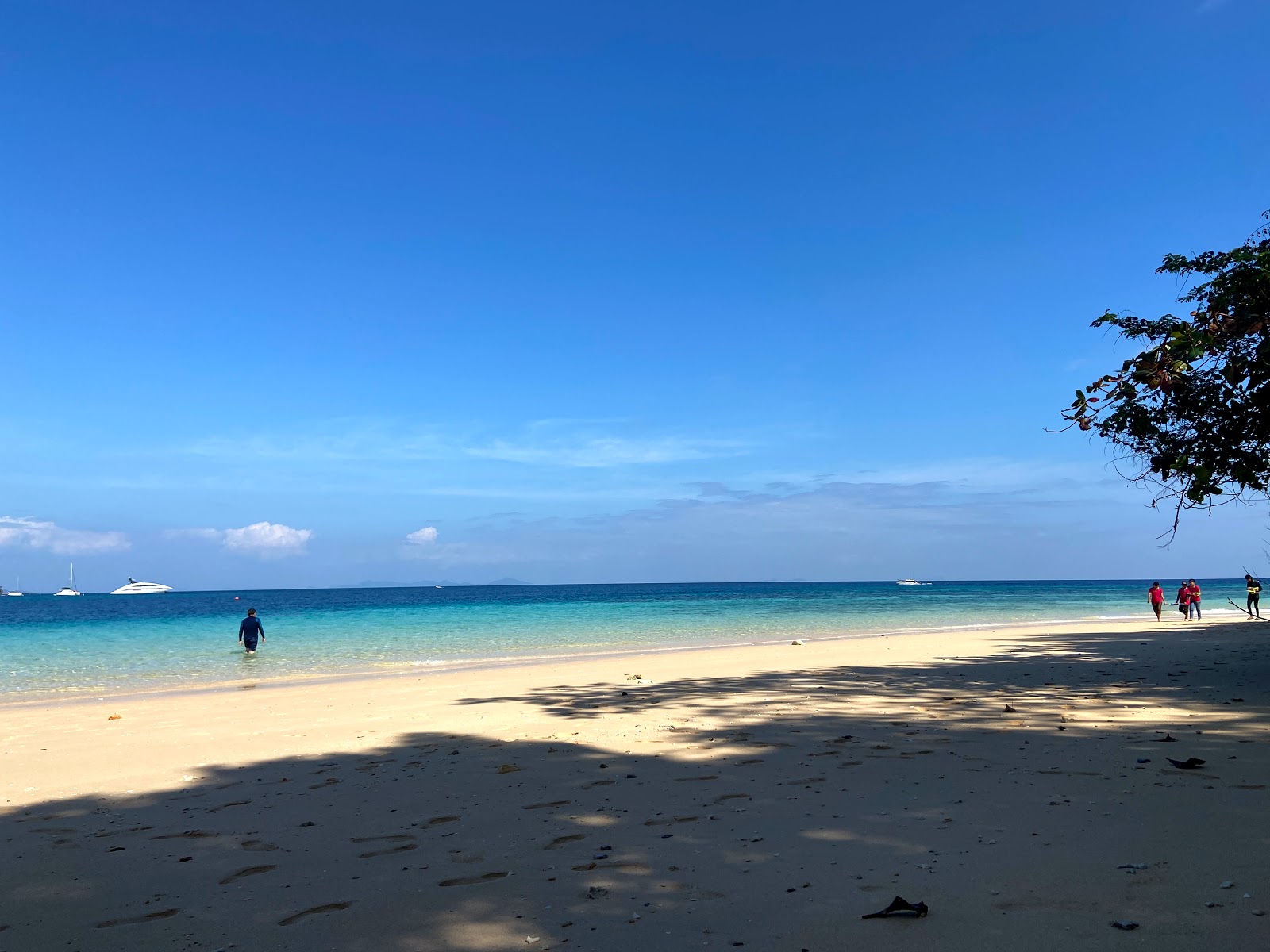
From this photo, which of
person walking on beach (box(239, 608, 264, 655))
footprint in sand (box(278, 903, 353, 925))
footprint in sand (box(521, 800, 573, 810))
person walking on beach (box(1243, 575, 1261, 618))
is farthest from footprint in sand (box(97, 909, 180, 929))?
person walking on beach (box(1243, 575, 1261, 618))

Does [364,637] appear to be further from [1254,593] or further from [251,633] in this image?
[1254,593]

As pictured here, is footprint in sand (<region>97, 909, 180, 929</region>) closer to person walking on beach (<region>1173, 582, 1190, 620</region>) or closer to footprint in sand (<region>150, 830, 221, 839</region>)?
footprint in sand (<region>150, 830, 221, 839</region>)

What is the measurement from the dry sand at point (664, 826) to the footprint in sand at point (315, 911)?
0.03m

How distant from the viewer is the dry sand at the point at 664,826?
11.6 ft

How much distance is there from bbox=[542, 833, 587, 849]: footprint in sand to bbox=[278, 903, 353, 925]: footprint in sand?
1.21 metres

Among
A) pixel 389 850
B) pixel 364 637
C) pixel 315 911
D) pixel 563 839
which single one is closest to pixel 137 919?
pixel 315 911

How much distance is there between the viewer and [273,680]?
17359 millimetres

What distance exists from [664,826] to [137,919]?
289cm

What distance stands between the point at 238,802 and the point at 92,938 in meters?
2.62

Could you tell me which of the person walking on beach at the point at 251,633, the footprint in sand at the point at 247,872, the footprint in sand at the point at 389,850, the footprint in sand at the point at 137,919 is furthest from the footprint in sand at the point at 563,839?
the person walking on beach at the point at 251,633

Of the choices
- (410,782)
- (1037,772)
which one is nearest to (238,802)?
(410,782)

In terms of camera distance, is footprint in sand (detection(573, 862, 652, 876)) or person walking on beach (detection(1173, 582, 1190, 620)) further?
person walking on beach (detection(1173, 582, 1190, 620))

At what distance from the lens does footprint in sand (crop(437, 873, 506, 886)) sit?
4.18 m

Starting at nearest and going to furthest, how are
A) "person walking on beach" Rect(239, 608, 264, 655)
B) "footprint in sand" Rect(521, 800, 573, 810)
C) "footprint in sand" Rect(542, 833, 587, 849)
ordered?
"footprint in sand" Rect(542, 833, 587, 849), "footprint in sand" Rect(521, 800, 573, 810), "person walking on beach" Rect(239, 608, 264, 655)
